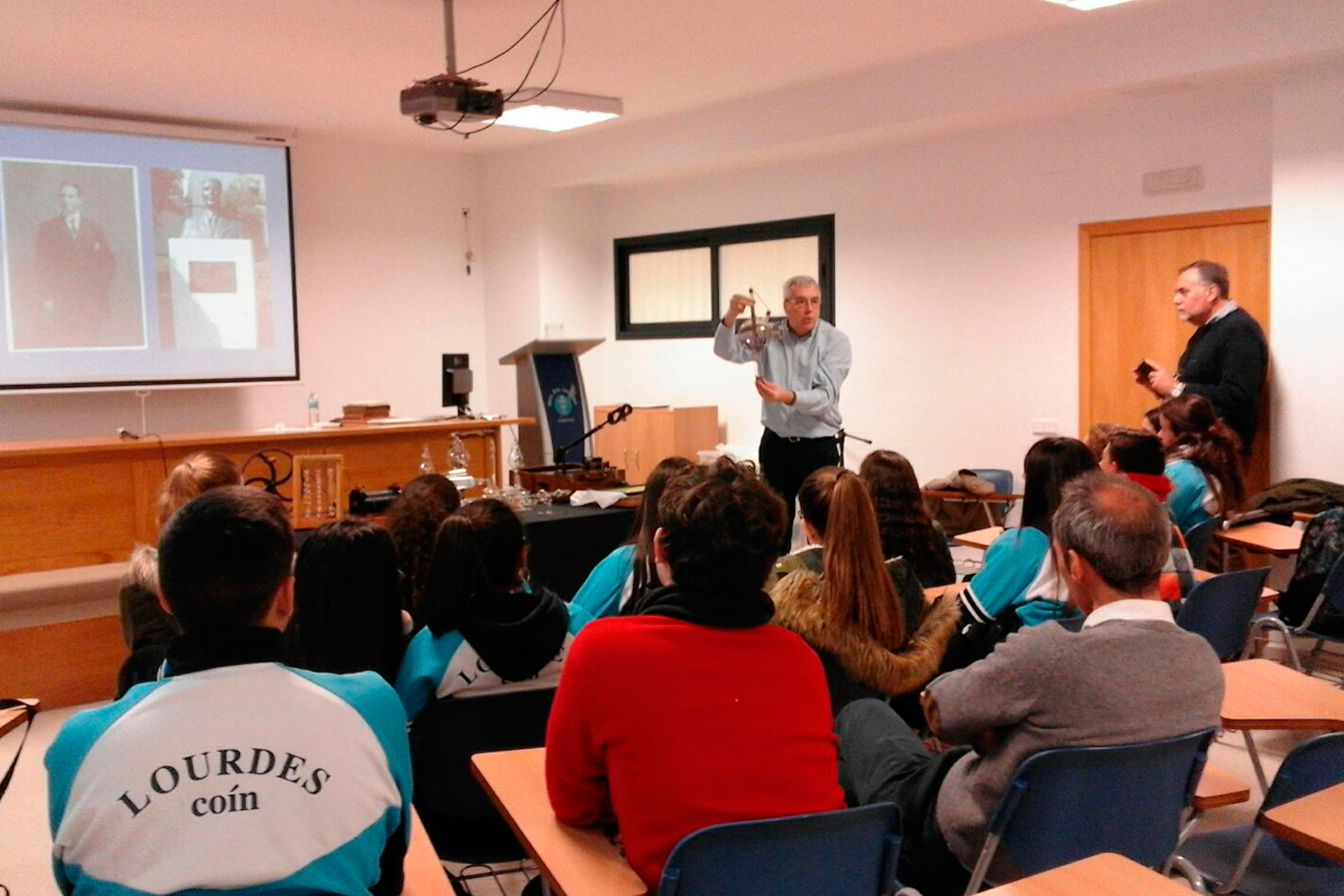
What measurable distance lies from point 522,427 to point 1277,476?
411cm

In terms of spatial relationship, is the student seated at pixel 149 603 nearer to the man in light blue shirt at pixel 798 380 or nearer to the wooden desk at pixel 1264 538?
the man in light blue shirt at pixel 798 380

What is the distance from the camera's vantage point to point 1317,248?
4938 mm

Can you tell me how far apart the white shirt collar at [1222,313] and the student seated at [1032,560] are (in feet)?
8.13

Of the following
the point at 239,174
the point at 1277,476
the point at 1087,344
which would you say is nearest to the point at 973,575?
the point at 1277,476

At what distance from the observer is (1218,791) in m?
1.96

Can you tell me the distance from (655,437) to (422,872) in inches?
246

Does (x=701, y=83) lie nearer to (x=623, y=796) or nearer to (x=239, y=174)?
(x=239, y=174)

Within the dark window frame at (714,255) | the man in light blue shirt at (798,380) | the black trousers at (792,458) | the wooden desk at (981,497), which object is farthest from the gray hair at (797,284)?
the dark window frame at (714,255)

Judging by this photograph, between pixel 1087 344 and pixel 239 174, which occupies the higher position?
pixel 239 174

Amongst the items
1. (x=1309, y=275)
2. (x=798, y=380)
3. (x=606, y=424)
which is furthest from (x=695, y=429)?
(x=1309, y=275)

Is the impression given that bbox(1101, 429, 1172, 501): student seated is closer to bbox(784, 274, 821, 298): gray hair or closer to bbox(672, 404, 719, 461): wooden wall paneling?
bbox(784, 274, 821, 298): gray hair

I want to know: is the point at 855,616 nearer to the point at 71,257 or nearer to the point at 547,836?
the point at 547,836

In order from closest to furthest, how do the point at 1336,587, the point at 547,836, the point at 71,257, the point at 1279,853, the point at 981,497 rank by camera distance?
the point at 547,836, the point at 1279,853, the point at 1336,587, the point at 981,497, the point at 71,257

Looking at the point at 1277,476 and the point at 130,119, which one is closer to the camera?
the point at 1277,476
